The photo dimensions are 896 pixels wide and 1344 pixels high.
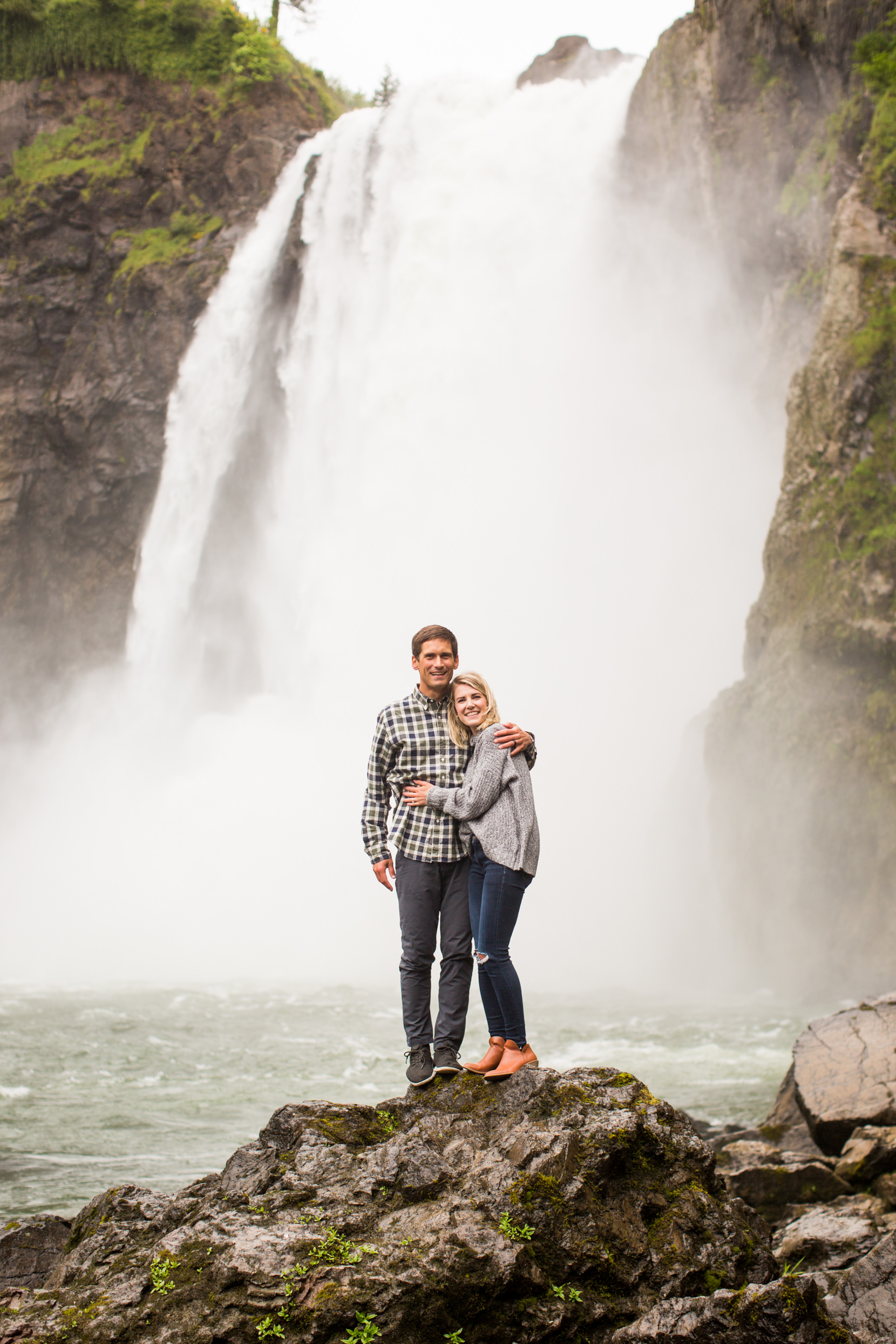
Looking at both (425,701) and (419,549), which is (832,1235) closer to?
(425,701)

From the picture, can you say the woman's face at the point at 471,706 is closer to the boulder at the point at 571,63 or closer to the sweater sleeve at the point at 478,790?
the sweater sleeve at the point at 478,790

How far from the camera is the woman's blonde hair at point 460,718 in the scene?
4262 millimetres

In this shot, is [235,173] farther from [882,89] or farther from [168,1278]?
[168,1278]

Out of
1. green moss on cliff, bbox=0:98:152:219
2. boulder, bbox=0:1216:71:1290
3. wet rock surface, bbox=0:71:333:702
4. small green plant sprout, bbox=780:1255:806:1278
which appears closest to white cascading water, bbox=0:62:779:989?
wet rock surface, bbox=0:71:333:702

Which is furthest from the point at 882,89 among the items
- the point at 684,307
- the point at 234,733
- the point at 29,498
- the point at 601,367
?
the point at 29,498

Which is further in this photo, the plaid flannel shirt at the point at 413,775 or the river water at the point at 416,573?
the river water at the point at 416,573

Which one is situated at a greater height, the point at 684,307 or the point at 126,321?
the point at 126,321

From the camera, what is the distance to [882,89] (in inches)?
512

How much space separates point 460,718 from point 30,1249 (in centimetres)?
282

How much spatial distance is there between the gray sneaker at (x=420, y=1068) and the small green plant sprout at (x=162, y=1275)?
1247 mm

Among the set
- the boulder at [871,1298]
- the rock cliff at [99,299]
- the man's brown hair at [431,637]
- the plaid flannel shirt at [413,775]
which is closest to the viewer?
the boulder at [871,1298]

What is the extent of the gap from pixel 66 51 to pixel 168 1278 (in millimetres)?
31339

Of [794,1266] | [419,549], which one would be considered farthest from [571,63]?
[794,1266]

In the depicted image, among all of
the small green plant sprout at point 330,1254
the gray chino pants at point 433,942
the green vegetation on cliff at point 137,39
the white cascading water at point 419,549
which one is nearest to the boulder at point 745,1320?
the small green plant sprout at point 330,1254
